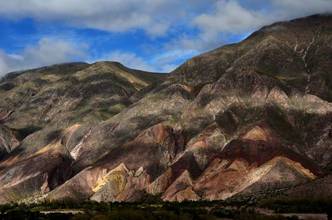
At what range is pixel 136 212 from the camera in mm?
195000

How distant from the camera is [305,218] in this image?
655 feet

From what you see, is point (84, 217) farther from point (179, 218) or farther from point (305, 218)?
point (305, 218)

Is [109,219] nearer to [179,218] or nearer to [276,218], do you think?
[179,218]

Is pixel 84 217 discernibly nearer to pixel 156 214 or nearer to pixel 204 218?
pixel 156 214

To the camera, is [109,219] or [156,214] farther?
[156,214]

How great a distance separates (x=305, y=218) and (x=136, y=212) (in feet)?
149

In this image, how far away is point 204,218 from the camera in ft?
651

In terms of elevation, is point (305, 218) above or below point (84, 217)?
below

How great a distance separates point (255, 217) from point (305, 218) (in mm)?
16291

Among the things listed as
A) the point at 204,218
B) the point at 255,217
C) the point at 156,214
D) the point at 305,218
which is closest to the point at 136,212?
the point at 156,214

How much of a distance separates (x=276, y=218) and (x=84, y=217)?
2005 inches

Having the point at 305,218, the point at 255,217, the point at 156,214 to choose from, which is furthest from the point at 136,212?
the point at 305,218

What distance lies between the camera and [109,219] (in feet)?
609

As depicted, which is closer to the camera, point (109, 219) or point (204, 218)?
point (109, 219)
